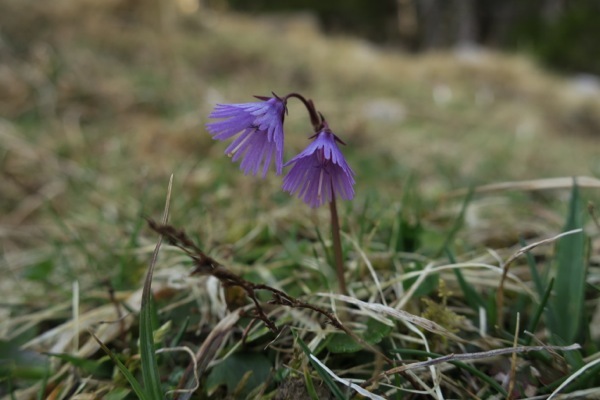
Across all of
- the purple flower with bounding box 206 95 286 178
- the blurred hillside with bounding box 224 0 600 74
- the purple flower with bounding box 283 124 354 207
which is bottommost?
the blurred hillside with bounding box 224 0 600 74

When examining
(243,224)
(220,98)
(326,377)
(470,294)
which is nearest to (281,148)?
(326,377)

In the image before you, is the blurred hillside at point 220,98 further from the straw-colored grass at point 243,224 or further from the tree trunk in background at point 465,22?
the tree trunk in background at point 465,22

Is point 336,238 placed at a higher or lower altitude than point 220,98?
higher

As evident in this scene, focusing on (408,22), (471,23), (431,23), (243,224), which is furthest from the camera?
(408,22)

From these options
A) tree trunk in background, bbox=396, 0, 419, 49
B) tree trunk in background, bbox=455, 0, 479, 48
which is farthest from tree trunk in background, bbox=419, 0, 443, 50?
tree trunk in background, bbox=455, 0, 479, 48

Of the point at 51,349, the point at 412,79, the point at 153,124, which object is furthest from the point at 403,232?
the point at 412,79

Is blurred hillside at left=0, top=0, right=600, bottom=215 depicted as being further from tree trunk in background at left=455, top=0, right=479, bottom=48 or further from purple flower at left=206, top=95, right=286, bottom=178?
tree trunk in background at left=455, top=0, right=479, bottom=48

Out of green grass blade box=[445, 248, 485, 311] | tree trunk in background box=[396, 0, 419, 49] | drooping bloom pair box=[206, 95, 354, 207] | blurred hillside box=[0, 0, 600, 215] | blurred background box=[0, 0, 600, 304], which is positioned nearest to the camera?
drooping bloom pair box=[206, 95, 354, 207]

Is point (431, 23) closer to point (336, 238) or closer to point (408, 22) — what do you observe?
point (408, 22)
